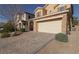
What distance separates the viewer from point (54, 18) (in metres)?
4.02

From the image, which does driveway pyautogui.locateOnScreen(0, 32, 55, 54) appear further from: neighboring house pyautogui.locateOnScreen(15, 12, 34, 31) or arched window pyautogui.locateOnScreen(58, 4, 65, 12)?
arched window pyautogui.locateOnScreen(58, 4, 65, 12)

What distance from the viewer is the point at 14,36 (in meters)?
4.00

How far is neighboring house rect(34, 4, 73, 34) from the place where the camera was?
390cm

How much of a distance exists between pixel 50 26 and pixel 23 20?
75cm

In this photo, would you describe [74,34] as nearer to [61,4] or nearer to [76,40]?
[76,40]

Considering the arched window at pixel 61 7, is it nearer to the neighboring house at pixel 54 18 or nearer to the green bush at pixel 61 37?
the neighboring house at pixel 54 18

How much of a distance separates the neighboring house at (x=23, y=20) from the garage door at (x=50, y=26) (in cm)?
28

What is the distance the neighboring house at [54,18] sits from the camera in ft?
12.8

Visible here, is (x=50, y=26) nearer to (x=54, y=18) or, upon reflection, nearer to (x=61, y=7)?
(x=54, y=18)

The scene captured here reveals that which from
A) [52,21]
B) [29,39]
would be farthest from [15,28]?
[52,21]

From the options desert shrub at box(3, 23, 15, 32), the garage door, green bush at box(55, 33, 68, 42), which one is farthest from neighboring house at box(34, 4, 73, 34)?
desert shrub at box(3, 23, 15, 32)

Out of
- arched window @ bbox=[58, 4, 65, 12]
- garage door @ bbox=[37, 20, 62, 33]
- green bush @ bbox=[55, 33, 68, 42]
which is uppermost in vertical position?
arched window @ bbox=[58, 4, 65, 12]

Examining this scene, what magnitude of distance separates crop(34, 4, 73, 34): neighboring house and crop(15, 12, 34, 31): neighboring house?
184mm
